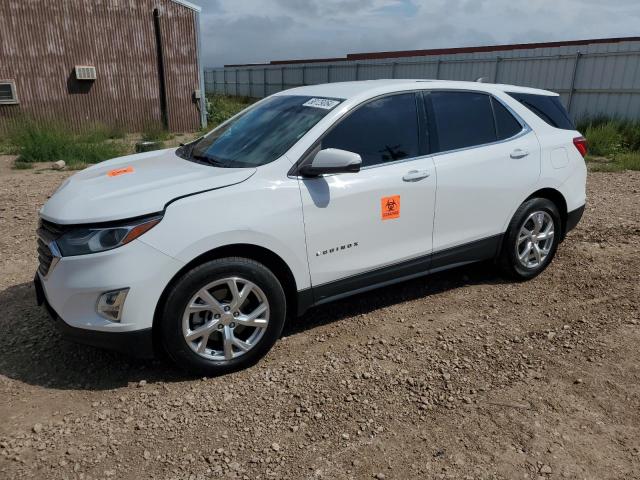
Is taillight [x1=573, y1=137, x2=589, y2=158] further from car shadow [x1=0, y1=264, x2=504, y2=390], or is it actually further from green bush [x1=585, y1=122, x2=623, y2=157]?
green bush [x1=585, y1=122, x2=623, y2=157]

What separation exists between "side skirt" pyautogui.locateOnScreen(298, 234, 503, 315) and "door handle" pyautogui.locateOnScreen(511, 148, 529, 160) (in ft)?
2.19

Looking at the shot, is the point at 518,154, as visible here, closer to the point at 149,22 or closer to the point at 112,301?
the point at 112,301

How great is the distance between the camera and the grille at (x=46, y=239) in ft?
10.2

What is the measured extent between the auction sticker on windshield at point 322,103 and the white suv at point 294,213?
0.01 metres

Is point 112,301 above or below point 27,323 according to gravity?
above

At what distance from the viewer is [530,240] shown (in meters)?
4.66

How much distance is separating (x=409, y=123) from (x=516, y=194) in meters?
1.19

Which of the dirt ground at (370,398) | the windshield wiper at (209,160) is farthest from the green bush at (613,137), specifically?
the windshield wiper at (209,160)

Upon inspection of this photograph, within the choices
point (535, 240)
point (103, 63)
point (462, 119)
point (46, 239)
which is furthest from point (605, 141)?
point (103, 63)

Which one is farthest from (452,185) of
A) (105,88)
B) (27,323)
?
(105,88)

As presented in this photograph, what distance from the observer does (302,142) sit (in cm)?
349

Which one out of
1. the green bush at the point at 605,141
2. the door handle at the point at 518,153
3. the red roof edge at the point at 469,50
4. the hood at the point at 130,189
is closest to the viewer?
the hood at the point at 130,189

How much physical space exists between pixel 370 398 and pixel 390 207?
1320 mm

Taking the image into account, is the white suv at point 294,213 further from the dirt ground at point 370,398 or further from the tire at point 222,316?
the dirt ground at point 370,398
